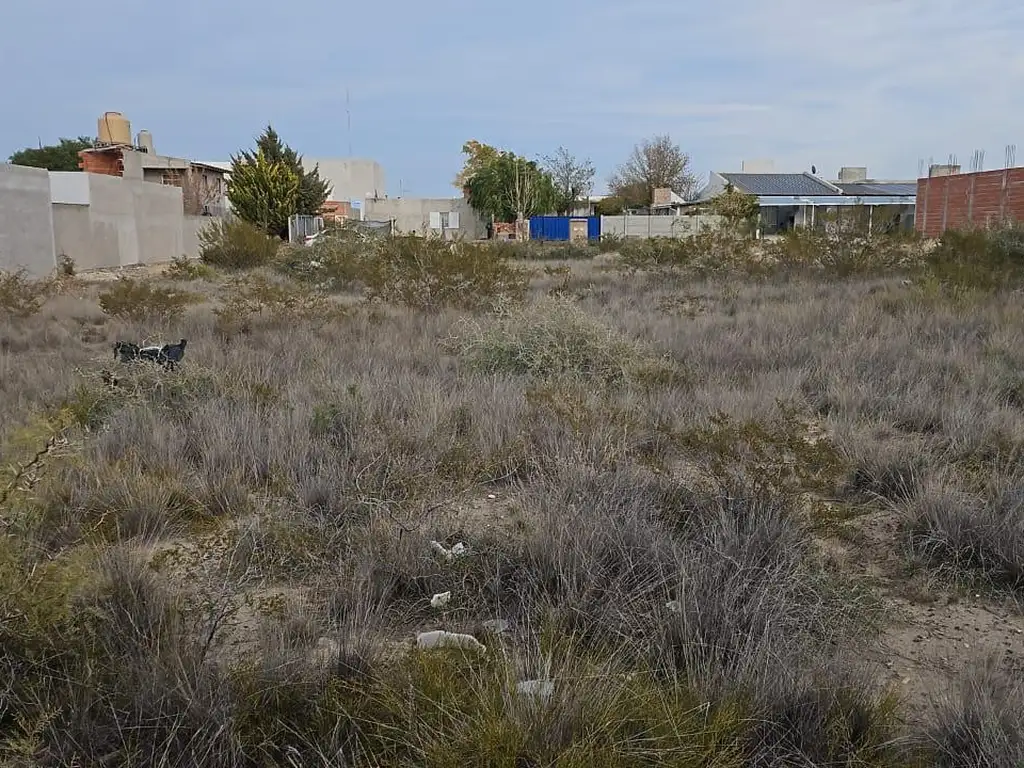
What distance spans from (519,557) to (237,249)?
765 inches

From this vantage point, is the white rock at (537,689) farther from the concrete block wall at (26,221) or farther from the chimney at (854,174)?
the chimney at (854,174)

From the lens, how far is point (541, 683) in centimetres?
206

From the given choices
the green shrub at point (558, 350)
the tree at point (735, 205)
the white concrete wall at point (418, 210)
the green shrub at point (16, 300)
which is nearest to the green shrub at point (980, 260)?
the green shrub at point (558, 350)

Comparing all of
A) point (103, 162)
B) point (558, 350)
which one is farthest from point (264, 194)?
point (558, 350)

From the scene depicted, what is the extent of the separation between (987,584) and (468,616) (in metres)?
2.12

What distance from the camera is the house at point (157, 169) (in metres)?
34.8

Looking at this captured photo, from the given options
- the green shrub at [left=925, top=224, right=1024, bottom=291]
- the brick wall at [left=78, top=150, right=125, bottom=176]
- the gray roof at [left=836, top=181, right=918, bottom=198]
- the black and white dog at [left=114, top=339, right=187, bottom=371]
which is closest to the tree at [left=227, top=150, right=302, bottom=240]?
the brick wall at [left=78, top=150, right=125, bottom=176]

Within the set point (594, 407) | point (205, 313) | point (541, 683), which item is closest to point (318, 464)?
point (594, 407)

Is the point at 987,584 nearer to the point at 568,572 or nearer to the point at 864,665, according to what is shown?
the point at 864,665

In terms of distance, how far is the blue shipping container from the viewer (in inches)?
1779

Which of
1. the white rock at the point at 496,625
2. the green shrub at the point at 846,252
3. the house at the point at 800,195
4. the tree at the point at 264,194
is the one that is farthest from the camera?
the house at the point at 800,195

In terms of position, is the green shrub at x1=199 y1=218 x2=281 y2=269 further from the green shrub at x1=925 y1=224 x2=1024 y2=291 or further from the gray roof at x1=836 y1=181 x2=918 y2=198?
the gray roof at x1=836 y1=181 x2=918 y2=198

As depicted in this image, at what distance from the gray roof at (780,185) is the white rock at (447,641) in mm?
43043

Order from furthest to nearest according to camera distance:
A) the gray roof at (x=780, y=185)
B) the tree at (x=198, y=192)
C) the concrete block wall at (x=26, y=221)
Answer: the gray roof at (x=780, y=185) → the tree at (x=198, y=192) → the concrete block wall at (x=26, y=221)
